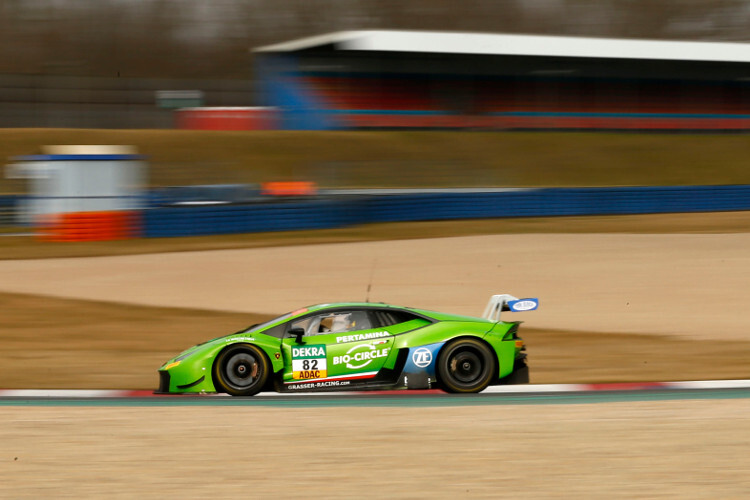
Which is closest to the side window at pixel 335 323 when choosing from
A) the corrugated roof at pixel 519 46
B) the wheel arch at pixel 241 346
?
the wheel arch at pixel 241 346

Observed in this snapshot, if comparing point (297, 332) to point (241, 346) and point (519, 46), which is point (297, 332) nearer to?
point (241, 346)

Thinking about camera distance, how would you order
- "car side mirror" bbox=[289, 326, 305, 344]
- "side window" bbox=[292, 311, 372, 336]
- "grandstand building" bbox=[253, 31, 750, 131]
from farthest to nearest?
1. "grandstand building" bbox=[253, 31, 750, 131]
2. "side window" bbox=[292, 311, 372, 336]
3. "car side mirror" bbox=[289, 326, 305, 344]

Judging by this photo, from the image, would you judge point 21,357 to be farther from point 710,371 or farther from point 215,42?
point 215,42

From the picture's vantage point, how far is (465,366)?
332 inches

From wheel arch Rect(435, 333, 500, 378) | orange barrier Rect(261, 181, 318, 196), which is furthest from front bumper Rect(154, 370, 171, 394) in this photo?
orange barrier Rect(261, 181, 318, 196)

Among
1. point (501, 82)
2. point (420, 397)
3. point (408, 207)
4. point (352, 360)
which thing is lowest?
point (420, 397)

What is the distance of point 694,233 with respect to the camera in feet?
78.0

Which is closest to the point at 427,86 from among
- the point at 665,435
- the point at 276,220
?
the point at 276,220

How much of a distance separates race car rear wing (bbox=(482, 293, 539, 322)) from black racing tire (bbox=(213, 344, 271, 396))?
2.12 meters

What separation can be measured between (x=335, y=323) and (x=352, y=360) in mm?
388

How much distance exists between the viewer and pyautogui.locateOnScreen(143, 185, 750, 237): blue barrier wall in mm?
22797

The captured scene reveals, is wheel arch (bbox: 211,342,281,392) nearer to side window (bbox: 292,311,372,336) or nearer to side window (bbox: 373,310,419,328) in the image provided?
side window (bbox: 292,311,372,336)

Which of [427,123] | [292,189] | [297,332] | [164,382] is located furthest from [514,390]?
[427,123]

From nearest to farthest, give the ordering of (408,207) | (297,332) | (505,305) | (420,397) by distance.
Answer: (297,332) → (420,397) → (505,305) → (408,207)
